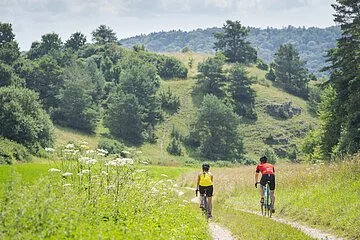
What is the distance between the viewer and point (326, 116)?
50031 mm

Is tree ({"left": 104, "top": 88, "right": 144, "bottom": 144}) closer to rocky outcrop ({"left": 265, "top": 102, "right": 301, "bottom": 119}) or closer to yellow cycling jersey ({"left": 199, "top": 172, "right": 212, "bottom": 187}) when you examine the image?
rocky outcrop ({"left": 265, "top": 102, "right": 301, "bottom": 119})

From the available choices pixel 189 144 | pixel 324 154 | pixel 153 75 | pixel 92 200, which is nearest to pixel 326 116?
pixel 324 154

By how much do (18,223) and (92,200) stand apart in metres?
4.44

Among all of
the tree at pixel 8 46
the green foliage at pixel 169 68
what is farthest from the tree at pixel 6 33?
the green foliage at pixel 169 68

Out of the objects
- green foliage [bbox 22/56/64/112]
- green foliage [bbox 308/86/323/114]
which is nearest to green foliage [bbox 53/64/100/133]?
green foliage [bbox 22/56/64/112]

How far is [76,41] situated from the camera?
14588 centimetres

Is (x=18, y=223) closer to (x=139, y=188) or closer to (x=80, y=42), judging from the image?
(x=139, y=188)

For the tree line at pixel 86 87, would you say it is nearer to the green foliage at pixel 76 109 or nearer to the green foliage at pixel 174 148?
the green foliage at pixel 76 109

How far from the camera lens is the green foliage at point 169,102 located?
380ft

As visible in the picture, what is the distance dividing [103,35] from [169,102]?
5694 cm

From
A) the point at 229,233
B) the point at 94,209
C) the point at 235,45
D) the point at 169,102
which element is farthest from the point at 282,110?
the point at 94,209

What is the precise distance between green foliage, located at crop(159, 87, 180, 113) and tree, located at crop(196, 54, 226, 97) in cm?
907

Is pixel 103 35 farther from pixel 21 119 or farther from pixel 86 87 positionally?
pixel 21 119

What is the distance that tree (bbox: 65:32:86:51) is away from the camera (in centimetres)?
14500
